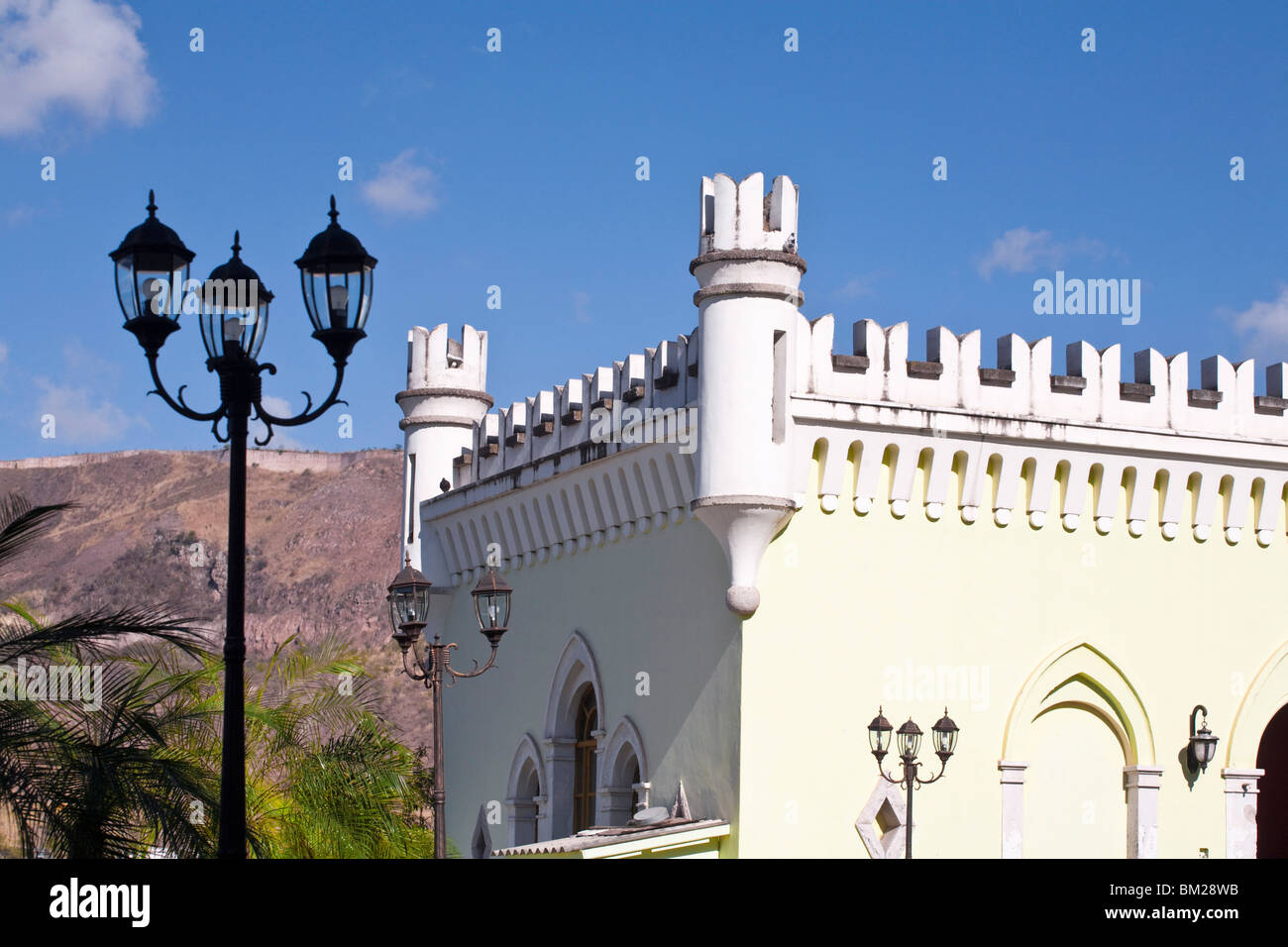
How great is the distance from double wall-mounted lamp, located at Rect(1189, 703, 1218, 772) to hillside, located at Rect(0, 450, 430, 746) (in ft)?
159

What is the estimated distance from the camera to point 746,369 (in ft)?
53.9

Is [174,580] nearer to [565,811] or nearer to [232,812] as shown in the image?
[565,811]

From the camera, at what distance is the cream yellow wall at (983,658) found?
54.2 ft

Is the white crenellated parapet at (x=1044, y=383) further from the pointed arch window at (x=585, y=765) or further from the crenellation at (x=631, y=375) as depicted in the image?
the pointed arch window at (x=585, y=765)

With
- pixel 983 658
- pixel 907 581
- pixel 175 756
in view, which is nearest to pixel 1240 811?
pixel 983 658

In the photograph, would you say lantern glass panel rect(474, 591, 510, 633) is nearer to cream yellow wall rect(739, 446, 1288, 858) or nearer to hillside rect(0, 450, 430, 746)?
cream yellow wall rect(739, 446, 1288, 858)

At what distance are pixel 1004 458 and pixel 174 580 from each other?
64645mm

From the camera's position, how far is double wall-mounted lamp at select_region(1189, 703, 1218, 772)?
1767 cm

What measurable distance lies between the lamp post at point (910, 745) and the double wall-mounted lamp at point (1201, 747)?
105 inches

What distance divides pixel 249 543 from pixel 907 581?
2655 inches

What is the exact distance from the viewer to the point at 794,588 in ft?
55.0

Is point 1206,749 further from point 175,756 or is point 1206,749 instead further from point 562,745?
point 175,756

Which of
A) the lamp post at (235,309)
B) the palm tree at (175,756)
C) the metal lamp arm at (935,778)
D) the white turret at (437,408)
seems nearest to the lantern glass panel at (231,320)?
the lamp post at (235,309)
